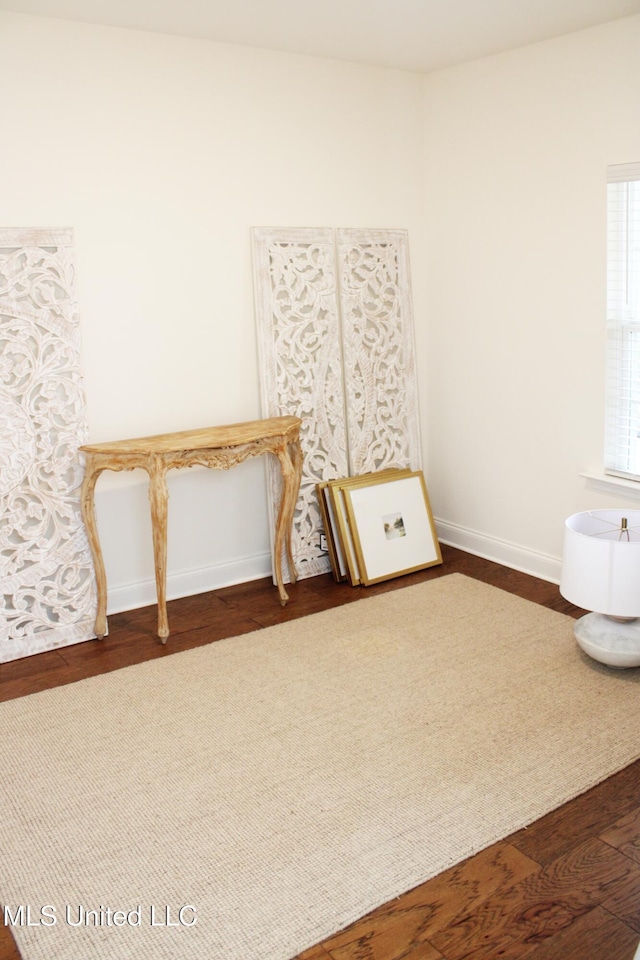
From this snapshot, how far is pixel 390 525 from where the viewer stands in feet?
14.4

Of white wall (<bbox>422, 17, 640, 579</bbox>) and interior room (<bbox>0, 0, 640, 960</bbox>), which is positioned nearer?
interior room (<bbox>0, 0, 640, 960</bbox>)

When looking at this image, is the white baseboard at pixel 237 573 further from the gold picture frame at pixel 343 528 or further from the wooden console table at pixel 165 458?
the gold picture frame at pixel 343 528

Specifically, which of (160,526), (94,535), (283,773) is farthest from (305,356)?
(283,773)

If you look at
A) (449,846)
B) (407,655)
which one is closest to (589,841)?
(449,846)

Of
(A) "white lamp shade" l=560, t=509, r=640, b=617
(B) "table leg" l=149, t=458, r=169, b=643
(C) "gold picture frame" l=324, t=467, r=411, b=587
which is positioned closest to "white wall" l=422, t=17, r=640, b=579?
(C) "gold picture frame" l=324, t=467, r=411, b=587

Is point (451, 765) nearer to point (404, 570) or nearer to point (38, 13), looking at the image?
point (404, 570)

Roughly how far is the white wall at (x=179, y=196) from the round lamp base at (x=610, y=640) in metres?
1.77

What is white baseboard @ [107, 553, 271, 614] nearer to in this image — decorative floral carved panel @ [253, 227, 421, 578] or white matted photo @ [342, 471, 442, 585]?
decorative floral carved panel @ [253, 227, 421, 578]

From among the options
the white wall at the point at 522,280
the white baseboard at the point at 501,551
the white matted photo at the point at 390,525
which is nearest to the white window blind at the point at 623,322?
the white wall at the point at 522,280

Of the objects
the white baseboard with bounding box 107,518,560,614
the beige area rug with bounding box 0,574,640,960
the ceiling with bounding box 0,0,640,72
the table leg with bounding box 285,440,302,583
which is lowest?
the beige area rug with bounding box 0,574,640,960

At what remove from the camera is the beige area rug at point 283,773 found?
84.8 inches

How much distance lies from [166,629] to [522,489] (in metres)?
1.94

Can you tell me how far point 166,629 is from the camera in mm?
3680

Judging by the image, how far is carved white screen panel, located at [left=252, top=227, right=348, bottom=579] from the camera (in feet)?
13.6
